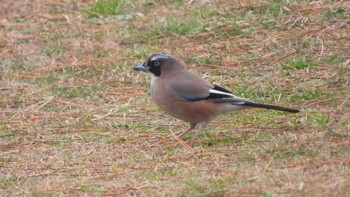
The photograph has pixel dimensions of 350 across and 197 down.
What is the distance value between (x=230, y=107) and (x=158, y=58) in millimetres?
1008

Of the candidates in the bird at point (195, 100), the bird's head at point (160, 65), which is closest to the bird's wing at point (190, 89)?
the bird at point (195, 100)

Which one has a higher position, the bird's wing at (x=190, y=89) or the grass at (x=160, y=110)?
the bird's wing at (x=190, y=89)

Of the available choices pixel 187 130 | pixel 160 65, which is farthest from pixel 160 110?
pixel 187 130

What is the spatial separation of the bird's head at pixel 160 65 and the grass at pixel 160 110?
1.96ft

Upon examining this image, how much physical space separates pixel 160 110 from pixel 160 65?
3.11 feet

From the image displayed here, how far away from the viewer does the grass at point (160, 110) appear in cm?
744

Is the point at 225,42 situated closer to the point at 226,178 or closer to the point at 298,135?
the point at 298,135

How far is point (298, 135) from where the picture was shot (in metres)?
8.27

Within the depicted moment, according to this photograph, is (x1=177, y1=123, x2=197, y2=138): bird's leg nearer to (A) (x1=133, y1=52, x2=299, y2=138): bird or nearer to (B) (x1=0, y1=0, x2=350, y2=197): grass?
(A) (x1=133, y1=52, x2=299, y2=138): bird

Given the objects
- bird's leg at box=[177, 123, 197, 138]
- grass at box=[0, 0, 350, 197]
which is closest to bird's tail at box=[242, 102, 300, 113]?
grass at box=[0, 0, 350, 197]

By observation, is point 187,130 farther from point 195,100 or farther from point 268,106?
point 268,106

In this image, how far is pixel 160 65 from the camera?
9312 millimetres

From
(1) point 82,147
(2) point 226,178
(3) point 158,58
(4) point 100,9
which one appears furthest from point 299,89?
(4) point 100,9

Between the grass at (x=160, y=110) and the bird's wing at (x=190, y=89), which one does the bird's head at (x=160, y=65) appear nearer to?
the bird's wing at (x=190, y=89)
